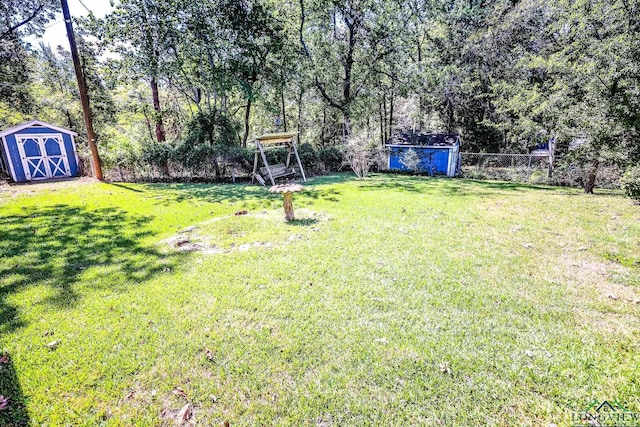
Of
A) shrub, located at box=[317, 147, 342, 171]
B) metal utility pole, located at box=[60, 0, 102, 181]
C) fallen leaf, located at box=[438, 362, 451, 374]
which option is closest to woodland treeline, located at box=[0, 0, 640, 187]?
shrub, located at box=[317, 147, 342, 171]

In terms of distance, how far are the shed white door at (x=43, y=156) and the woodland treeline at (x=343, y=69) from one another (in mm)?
2111

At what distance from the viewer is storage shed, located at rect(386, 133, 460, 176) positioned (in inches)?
609

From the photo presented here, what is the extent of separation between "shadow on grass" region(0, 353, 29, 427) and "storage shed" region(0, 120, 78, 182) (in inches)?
566

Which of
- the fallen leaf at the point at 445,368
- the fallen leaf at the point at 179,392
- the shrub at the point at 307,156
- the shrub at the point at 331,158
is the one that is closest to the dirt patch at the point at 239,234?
the fallen leaf at the point at 179,392

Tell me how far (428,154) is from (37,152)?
61.3 ft

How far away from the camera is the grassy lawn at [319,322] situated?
201 centimetres

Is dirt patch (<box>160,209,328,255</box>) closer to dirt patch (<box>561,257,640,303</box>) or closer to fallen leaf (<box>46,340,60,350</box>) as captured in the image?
fallen leaf (<box>46,340,60,350</box>)

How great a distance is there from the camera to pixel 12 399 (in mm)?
2023

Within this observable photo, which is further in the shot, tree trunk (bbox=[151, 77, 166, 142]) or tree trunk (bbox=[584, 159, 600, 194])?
tree trunk (bbox=[151, 77, 166, 142])

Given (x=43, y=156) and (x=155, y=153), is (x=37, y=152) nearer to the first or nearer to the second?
(x=43, y=156)

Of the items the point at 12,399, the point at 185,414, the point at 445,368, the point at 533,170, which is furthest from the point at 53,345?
the point at 533,170

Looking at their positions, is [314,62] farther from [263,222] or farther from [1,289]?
[1,289]

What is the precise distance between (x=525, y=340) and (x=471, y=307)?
0.56 m

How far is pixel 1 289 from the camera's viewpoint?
3455mm
